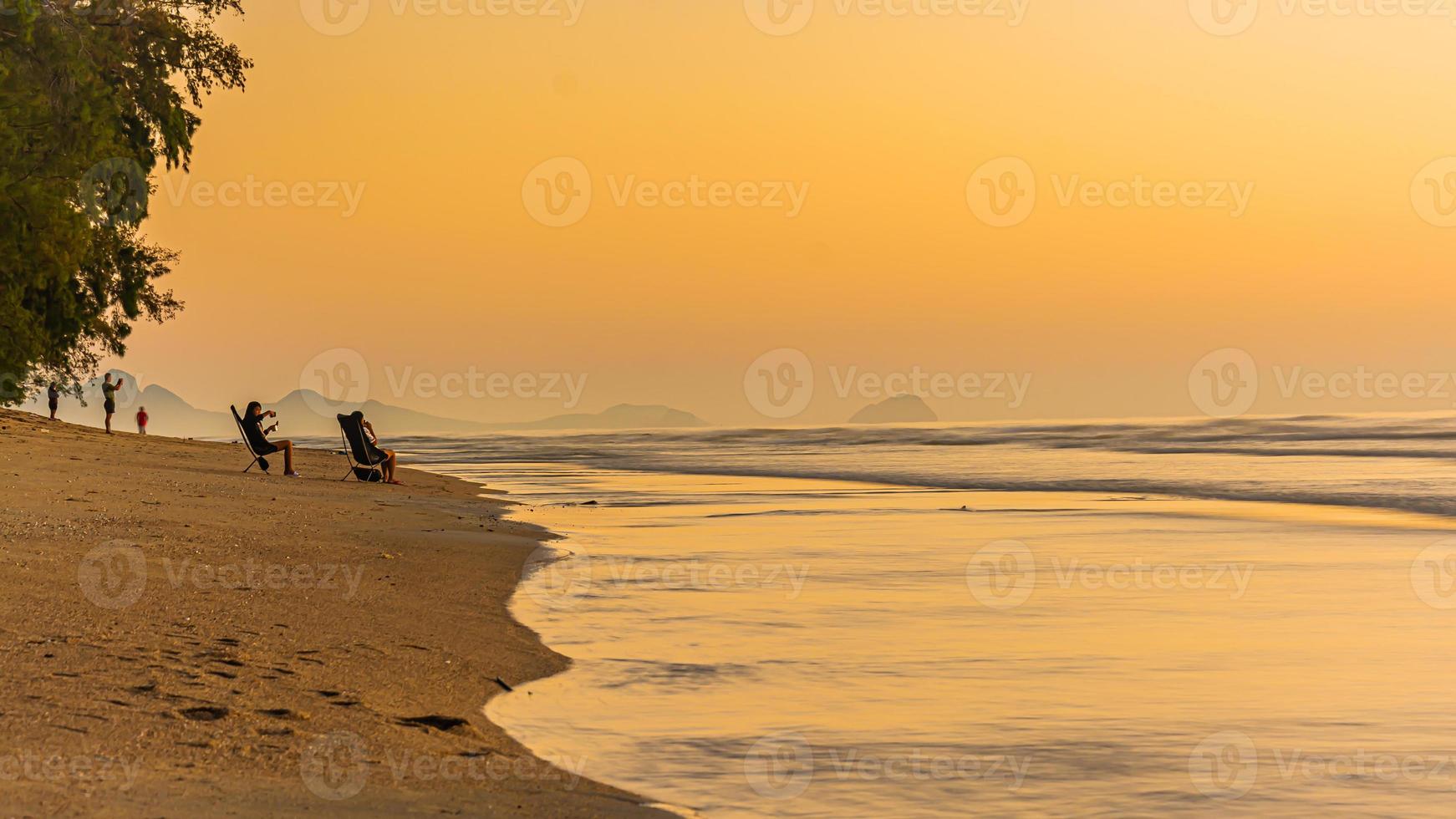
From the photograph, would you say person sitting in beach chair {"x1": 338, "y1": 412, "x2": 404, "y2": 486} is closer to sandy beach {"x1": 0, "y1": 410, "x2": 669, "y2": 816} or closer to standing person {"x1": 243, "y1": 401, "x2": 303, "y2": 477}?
standing person {"x1": 243, "y1": 401, "x2": 303, "y2": 477}

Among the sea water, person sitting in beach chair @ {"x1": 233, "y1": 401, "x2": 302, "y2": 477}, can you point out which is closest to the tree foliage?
person sitting in beach chair @ {"x1": 233, "y1": 401, "x2": 302, "y2": 477}

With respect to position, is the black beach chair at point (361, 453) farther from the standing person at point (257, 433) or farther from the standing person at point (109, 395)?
the standing person at point (109, 395)

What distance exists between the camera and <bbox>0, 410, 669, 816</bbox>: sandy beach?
5.61 metres

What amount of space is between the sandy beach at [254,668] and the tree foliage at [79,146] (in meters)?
11.4

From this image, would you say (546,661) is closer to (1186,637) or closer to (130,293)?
(1186,637)

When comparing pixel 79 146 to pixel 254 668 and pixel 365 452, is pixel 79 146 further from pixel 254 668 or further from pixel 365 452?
pixel 254 668

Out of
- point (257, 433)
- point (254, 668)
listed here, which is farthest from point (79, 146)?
point (254, 668)

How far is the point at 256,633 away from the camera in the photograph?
344 inches

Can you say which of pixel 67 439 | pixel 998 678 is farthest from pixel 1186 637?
pixel 67 439

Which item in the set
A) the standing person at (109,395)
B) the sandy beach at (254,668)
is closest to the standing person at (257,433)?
the sandy beach at (254,668)

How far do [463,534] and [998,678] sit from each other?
Answer: 9.42 m

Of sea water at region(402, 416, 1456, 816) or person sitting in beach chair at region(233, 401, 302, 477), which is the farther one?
person sitting in beach chair at region(233, 401, 302, 477)

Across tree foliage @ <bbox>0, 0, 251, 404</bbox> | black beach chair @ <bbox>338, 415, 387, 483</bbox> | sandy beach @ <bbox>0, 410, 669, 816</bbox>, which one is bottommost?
sandy beach @ <bbox>0, 410, 669, 816</bbox>

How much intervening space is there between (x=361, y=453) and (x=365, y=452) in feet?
0.25
